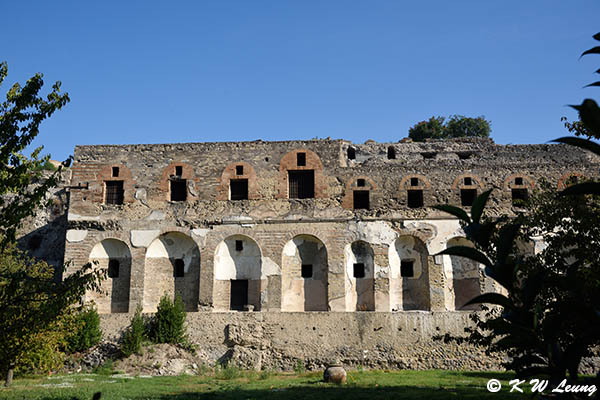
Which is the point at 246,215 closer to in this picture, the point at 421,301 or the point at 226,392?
the point at 421,301

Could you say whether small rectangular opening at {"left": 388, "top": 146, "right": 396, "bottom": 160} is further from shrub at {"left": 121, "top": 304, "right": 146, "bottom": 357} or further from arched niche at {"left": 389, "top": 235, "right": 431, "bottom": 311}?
shrub at {"left": 121, "top": 304, "right": 146, "bottom": 357}

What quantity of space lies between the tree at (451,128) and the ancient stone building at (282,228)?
23331mm

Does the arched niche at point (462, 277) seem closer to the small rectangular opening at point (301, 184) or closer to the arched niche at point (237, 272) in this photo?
the small rectangular opening at point (301, 184)

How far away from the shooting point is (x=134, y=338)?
2317cm

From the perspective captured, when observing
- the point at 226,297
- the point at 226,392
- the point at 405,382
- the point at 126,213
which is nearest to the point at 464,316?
the point at 405,382

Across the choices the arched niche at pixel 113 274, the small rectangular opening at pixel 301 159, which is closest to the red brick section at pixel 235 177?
the small rectangular opening at pixel 301 159

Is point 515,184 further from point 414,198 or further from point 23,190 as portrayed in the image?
point 23,190

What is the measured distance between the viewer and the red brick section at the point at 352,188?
2703 centimetres

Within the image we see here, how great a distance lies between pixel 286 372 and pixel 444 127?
34.7 m

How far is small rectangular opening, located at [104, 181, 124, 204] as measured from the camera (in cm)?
2825

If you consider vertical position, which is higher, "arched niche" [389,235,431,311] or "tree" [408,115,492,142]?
"tree" [408,115,492,142]

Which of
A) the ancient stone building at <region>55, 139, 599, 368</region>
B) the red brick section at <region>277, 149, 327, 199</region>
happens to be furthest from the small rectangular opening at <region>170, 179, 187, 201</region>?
the red brick section at <region>277, 149, 327, 199</region>

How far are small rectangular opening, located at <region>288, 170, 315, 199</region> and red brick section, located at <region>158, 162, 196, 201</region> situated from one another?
460cm

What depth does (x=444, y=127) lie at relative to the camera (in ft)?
173
